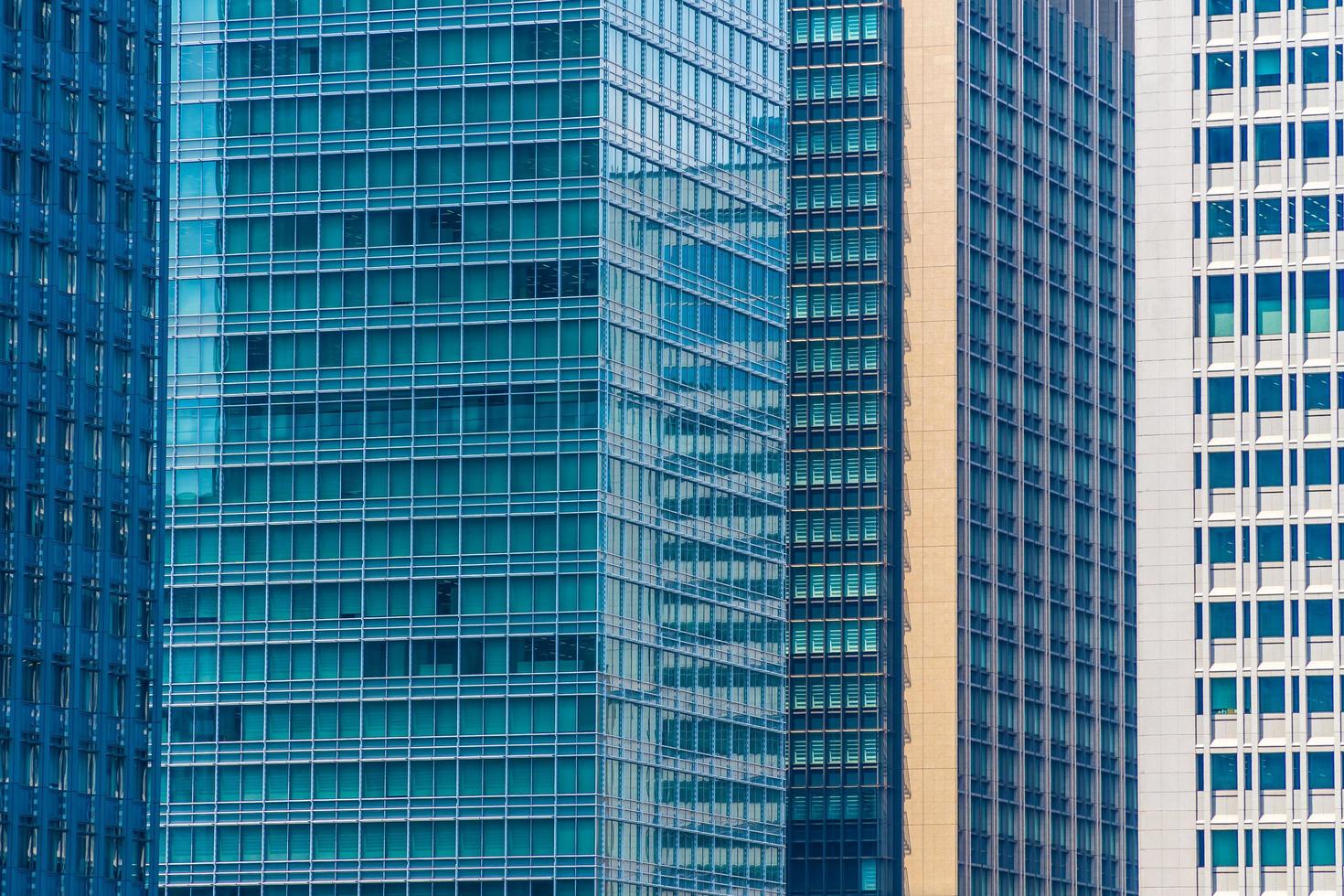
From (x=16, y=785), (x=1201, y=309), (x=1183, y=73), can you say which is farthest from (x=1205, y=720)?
(x=16, y=785)

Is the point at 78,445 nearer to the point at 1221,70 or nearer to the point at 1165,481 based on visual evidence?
the point at 1165,481

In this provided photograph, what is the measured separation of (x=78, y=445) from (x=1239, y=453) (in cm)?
5314

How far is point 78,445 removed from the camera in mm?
177125

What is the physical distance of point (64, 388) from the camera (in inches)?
6954

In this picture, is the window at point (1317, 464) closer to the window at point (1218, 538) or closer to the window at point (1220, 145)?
the window at point (1218, 538)

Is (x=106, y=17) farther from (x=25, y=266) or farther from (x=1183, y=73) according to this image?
(x=1183, y=73)

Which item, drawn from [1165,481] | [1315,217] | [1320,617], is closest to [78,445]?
Answer: [1165,481]

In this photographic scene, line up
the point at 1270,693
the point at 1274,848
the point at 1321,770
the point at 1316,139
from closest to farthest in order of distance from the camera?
the point at 1274,848 → the point at 1321,770 → the point at 1270,693 → the point at 1316,139

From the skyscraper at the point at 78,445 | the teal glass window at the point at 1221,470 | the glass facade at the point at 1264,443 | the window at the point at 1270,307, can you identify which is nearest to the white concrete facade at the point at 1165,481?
the glass facade at the point at 1264,443

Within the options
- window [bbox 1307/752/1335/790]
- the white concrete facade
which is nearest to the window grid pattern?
window [bbox 1307/752/1335/790]

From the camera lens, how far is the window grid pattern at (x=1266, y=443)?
15688 cm

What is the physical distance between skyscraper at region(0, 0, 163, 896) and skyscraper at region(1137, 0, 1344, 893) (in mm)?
48515

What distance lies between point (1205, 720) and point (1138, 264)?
752 inches

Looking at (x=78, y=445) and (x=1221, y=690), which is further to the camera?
(x=78, y=445)
